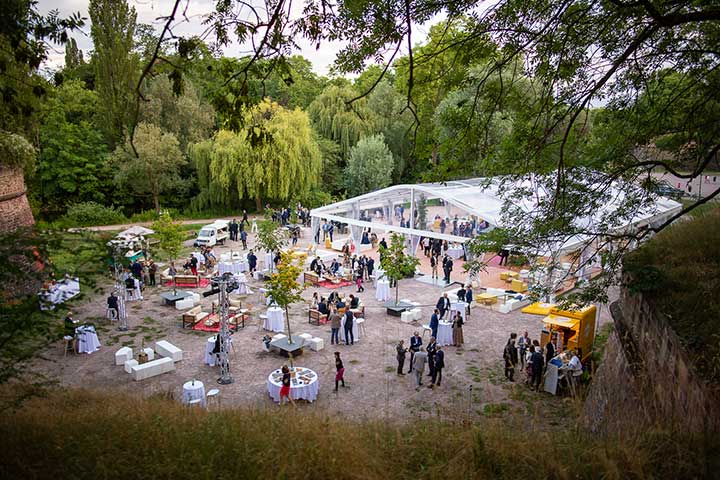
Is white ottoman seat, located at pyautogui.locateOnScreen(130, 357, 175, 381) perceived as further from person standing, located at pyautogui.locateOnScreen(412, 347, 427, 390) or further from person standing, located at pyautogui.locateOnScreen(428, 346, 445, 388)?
person standing, located at pyautogui.locateOnScreen(428, 346, 445, 388)

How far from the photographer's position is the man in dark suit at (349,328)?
1369cm

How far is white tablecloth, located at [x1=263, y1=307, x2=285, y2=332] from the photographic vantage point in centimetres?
1502

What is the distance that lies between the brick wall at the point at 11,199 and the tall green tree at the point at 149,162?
12.8 meters

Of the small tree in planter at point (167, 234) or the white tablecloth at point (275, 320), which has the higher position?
the small tree in planter at point (167, 234)

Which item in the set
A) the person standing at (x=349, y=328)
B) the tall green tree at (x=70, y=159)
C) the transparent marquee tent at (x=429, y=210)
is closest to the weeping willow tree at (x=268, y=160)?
the tall green tree at (x=70, y=159)

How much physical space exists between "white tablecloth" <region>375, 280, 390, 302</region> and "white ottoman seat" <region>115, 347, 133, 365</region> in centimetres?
849

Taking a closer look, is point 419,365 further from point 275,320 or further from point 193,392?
point 275,320

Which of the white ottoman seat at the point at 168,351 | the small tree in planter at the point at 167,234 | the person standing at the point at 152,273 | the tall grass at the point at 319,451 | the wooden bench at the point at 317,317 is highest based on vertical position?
the small tree in planter at the point at 167,234

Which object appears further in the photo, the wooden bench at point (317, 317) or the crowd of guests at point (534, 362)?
the wooden bench at point (317, 317)

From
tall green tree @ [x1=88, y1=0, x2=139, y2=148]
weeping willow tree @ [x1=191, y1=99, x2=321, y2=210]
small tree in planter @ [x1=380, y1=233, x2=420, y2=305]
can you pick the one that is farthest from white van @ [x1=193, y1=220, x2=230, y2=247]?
small tree in planter @ [x1=380, y1=233, x2=420, y2=305]

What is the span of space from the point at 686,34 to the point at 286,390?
9040 millimetres

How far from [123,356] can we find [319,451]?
9779 mm

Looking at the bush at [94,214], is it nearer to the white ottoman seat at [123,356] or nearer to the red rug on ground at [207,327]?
the red rug on ground at [207,327]

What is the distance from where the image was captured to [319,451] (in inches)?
176
